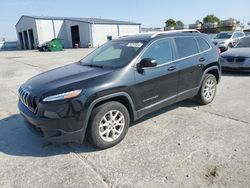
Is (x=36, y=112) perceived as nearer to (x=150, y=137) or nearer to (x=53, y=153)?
(x=53, y=153)

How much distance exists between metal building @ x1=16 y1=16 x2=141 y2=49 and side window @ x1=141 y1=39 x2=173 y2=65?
34046 millimetres

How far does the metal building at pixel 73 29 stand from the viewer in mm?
37562

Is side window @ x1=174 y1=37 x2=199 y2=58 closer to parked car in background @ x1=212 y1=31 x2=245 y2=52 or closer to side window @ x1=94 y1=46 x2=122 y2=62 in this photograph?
side window @ x1=94 y1=46 x2=122 y2=62

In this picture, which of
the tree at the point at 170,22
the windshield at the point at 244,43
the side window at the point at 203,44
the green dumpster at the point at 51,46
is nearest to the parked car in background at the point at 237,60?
the windshield at the point at 244,43

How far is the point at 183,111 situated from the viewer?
506 cm

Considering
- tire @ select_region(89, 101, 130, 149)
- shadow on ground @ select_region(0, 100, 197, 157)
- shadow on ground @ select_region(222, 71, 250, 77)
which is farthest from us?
shadow on ground @ select_region(222, 71, 250, 77)

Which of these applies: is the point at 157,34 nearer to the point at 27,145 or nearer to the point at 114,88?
the point at 114,88

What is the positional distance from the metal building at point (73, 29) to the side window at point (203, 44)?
3329cm

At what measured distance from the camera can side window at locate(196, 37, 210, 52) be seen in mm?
5146

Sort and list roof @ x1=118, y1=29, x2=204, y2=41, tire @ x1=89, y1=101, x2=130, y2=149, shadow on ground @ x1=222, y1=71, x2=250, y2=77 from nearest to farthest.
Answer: tire @ x1=89, y1=101, x2=130, y2=149
roof @ x1=118, y1=29, x2=204, y2=41
shadow on ground @ x1=222, y1=71, x2=250, y2=77

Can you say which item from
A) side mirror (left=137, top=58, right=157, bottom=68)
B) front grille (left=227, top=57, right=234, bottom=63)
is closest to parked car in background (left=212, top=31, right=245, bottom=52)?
front grille (left=227, top=57, right=234, bottom=63)

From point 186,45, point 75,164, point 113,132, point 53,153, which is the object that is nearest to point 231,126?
point 186,45

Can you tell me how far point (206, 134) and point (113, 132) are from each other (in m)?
1.60

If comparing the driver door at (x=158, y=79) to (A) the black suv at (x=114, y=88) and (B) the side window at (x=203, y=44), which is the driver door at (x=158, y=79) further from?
(B) the side window at (x=203, y=44)
